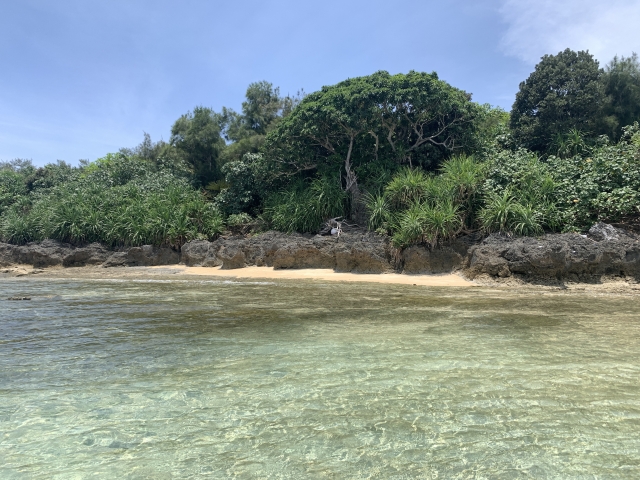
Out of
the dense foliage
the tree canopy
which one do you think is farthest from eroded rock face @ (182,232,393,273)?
the tree canopy

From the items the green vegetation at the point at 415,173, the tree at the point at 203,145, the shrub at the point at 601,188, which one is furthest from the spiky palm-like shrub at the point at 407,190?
the tree at the point at 203,145

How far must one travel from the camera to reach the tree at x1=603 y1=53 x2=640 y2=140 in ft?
58.1

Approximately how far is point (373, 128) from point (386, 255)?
5493mm

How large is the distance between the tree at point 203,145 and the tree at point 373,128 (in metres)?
7.27

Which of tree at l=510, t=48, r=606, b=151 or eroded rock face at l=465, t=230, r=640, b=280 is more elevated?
tree at l=510, t=48, r=606, b=151

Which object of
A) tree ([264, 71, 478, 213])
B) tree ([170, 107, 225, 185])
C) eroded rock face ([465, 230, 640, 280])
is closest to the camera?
eroded rock face ([465, 230, 640, 280])

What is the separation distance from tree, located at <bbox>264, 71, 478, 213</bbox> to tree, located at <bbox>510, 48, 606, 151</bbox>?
7.57 feet

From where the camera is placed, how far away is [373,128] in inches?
661

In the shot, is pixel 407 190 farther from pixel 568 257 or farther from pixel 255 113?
pixel 255 113

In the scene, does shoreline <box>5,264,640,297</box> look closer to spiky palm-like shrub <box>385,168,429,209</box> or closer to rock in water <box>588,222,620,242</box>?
rock in water <box>588,222,620,242</box>

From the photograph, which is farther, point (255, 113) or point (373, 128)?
point (255, 113)

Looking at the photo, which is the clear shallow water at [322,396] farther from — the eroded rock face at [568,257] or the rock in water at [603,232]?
the rock in water at [603,232]

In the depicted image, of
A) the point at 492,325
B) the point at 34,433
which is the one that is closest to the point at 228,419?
the point at 34,433

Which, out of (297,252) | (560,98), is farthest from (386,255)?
(560,98)
